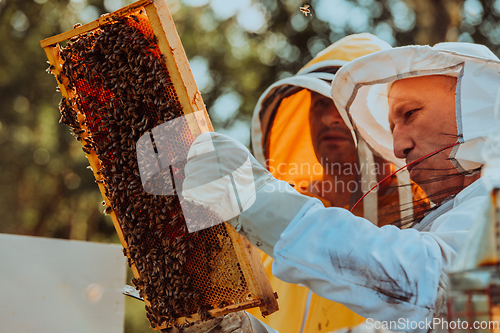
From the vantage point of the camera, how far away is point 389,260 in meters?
1.18

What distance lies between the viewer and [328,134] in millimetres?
3961

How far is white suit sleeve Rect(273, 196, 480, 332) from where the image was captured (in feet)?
3.82

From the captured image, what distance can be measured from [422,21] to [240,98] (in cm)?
499

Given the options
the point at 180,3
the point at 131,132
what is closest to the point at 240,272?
the point at 131,132

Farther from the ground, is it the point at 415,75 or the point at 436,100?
the point at 415,75

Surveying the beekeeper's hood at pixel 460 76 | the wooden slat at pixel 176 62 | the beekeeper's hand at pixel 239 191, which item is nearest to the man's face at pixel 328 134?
the beekeeper's hood at pixel 460 76

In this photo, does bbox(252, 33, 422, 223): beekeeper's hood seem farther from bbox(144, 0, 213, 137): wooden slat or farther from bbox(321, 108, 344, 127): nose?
bbox(144, 0, 213, 137): wooden slat

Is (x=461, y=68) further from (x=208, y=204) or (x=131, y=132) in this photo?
(x=131, y=132)

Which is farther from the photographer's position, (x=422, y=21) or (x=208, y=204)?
(x=422, y=21)

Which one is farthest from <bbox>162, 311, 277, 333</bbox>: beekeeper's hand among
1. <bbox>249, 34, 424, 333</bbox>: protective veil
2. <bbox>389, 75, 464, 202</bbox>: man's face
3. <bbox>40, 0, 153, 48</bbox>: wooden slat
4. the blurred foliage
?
the blurred foliage

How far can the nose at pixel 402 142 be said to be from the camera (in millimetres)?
2083

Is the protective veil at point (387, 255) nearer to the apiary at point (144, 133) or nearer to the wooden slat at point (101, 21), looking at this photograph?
the apiary at point (144, 133)

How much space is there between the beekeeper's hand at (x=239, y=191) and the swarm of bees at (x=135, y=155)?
0.70 feet

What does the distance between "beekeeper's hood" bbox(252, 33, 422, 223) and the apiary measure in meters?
2.02
